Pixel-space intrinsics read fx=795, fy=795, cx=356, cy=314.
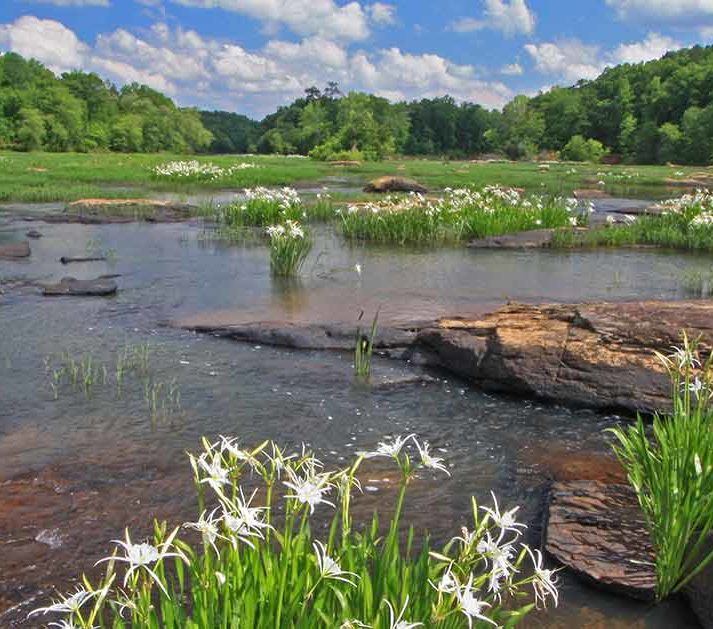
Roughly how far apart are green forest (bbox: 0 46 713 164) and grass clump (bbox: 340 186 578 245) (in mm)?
62612

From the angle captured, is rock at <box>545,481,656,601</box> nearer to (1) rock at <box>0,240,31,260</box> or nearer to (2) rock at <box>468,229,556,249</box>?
(2) rock at <box>468,229,556,249</box>

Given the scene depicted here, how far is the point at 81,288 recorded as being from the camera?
1305 cm

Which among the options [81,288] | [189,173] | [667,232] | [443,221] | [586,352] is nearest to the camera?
[586,352]

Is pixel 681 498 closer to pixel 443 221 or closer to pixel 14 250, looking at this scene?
pixel 14 250

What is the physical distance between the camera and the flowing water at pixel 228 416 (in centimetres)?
517

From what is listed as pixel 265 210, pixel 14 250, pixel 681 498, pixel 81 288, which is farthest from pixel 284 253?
pixel 681 498

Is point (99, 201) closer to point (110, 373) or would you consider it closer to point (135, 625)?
point (110, 373)

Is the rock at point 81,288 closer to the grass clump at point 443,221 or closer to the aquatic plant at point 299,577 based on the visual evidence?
the grass clump at point 443,221

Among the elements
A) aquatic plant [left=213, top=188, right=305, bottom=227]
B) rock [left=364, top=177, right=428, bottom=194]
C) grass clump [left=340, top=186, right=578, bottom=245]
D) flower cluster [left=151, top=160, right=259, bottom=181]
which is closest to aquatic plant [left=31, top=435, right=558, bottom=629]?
grass clump [left=340, top=186, right=578, bottom=245]

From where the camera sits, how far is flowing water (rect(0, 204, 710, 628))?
17.0 feet

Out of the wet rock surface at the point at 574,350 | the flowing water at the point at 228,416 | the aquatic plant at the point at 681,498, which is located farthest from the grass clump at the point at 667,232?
the aquatic plant at the point at 681,498

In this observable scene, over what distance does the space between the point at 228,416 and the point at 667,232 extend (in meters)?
15.4

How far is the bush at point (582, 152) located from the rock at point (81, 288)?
106 m

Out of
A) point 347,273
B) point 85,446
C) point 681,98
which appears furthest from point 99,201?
point 681,98
